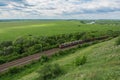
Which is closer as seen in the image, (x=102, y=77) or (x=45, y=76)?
(x=102, y=77)

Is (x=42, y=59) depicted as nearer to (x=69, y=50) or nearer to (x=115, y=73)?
(x=69, y=50)

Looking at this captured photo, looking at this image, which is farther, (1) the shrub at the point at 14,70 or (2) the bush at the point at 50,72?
(1) the shrub at the point at 14,70

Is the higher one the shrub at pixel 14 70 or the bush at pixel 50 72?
the bush at pixel 50 72

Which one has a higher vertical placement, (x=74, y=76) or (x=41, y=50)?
(x=74, y=76)

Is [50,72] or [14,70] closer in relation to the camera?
[50,72]

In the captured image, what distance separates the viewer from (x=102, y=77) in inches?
564

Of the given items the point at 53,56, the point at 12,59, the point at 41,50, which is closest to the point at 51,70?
the point at 53,56

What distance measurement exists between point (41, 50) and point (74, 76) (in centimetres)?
3205

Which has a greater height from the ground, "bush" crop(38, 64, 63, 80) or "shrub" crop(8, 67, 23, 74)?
"bush" crop(38, 64, 63, 80)

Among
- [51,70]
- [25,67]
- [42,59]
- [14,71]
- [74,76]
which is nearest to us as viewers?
[74,76]

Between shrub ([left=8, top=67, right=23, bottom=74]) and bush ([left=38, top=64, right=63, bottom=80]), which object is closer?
bush ([left=38, top=64, right=63, bottom=80])

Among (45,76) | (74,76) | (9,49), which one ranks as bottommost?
(9,49)

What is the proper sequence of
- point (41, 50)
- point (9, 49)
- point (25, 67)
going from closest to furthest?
point (25, 67), point (41, 50), point (9, 49)

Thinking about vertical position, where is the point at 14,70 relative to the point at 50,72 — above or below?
below
